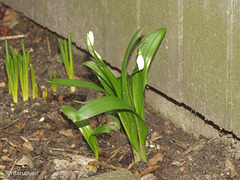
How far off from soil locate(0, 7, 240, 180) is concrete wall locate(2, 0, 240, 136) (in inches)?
4.2

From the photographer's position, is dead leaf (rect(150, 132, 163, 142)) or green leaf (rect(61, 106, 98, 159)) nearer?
green leaf (rect(61, 106, 98, 159))

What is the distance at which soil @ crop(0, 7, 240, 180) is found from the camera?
220cm

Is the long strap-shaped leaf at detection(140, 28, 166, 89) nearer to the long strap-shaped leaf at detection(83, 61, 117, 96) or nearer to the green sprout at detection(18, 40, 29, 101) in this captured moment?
the long strap-shaped leaf at detection(83, 61, 117, 96)

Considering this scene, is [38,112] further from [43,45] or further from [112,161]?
[43,45]

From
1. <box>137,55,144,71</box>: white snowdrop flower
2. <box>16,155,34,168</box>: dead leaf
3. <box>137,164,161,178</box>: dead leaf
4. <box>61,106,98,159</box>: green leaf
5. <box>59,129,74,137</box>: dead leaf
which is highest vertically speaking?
<box>137,55,144,71</box>: white snowdrop flower

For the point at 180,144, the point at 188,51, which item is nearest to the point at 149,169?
the point at 180,144

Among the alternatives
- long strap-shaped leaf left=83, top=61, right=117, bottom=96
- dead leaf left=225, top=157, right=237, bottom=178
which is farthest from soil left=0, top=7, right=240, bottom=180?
long strap-shaped leaf left=83, top=61, right=117, bottom=96

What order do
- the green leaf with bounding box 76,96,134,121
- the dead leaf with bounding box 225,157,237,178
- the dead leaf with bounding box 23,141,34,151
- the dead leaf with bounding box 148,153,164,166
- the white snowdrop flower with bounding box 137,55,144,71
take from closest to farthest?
the green leaf with bounding box 76,96,134,121
the white snowdrop flower with bounding box 137,55,144,71
the dead leaf with bounding box 225,157,237,178
the dead leaf with bounding box 148,153,164,166
the dead leaf with bounding box 23,141,34,151

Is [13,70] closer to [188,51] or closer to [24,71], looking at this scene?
[24,71]

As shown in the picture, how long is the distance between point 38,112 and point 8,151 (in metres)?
0.49

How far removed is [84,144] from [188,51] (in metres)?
0.84

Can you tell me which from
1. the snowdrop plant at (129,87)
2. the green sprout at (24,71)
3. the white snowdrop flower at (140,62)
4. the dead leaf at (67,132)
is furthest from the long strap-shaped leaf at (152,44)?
the green sprout at (24,71)

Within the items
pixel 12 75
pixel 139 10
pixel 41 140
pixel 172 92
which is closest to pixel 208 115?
pixel 172 92

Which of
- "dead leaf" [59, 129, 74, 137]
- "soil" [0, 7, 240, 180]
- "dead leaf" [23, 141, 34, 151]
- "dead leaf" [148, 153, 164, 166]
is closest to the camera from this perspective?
"soil" [0, 7, 240, 180]
